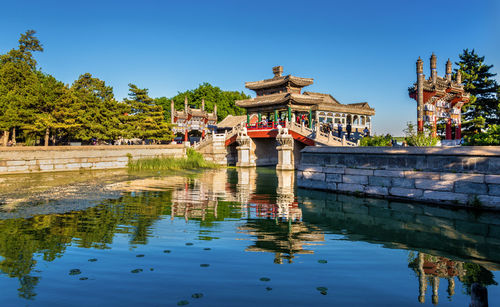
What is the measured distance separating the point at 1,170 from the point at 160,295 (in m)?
21.3

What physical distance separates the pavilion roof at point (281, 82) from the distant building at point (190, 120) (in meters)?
11.6

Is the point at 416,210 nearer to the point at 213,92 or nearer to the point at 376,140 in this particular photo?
the point at 376,140

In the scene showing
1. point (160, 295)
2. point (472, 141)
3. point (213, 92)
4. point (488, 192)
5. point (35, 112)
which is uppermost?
point (213, 92)

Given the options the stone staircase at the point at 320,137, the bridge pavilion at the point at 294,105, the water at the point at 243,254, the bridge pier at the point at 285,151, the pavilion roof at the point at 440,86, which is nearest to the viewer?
the water at the point at 243,254

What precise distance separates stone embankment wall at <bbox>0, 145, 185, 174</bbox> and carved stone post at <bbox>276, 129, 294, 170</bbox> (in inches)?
423

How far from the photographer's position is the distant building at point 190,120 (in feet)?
149

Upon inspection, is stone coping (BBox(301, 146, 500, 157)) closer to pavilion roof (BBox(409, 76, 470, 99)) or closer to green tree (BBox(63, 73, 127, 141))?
pavilion roof (BBox(409, 76, 470, 99))

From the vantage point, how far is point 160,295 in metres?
4.19

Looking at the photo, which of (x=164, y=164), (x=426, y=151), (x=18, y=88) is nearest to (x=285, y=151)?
(x=164, y=164)

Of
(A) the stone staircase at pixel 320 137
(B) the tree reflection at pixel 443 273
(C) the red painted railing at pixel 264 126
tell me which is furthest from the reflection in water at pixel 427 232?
(C) the red painted railing at pixel 264 126

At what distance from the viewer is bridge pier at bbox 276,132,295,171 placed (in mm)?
26067

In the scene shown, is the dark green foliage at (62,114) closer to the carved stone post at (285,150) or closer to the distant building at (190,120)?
the distant building at (190,120)

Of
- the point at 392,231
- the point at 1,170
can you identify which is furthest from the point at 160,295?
the point at 1,170

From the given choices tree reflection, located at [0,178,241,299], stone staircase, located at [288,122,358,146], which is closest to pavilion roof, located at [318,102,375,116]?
stone staircase, located at [288,122,358,146]
